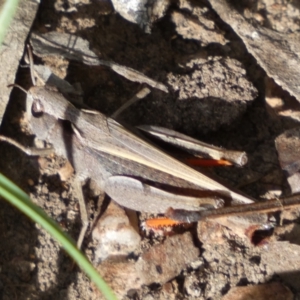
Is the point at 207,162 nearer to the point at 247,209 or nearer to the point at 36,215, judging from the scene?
the point at 247,209

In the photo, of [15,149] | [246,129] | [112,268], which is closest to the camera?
[112,268]

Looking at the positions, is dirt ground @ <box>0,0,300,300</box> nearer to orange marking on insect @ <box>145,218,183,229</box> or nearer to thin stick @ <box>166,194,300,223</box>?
orange marking on insect @ <box>145,218,183,229</box>

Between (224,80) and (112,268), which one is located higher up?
(224,80)

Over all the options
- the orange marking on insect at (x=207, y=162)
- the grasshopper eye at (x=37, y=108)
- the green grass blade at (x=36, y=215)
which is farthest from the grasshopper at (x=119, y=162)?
the green grass blade at (x=36, y=215)

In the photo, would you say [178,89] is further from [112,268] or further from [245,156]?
[112,268]

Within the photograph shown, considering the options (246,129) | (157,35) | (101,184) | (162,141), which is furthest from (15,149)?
(246,129)

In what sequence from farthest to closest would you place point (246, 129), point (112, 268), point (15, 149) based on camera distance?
point (246, 129)
point (15, 149)
point (112, 268)

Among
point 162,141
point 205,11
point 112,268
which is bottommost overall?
point 112,268

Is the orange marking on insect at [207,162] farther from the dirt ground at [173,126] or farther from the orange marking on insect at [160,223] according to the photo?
the orange marking on insect at [160,223]
